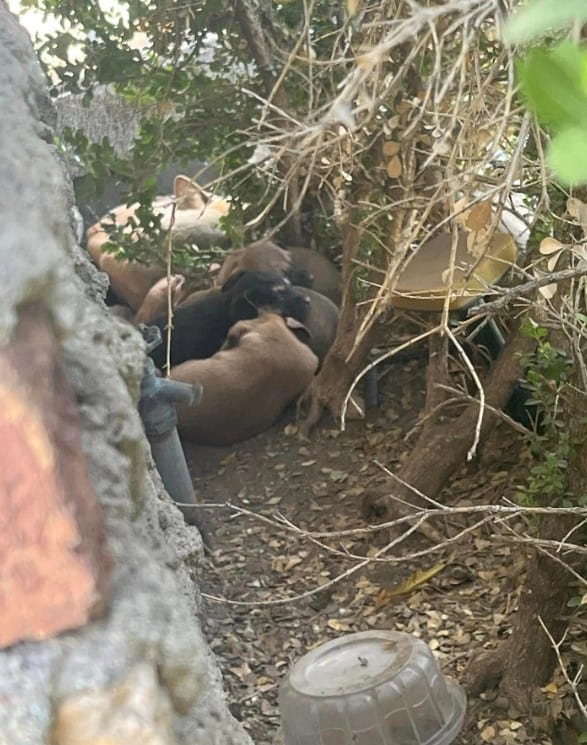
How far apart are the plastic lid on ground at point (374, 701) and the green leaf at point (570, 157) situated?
144cm

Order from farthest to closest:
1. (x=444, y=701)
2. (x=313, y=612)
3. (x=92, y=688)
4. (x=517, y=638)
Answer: (x=313, y=612) → (x=517, y=638) → (x=444, y=701) → (x=92, y=688)

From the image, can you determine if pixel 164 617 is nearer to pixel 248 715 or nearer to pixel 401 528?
pixel 248 715

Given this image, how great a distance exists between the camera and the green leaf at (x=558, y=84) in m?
0.30

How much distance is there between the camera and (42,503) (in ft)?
2.06

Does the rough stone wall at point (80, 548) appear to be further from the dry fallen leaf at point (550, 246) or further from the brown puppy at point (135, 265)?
the brown puppy at point (135, 265)

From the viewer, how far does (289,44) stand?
2.85m

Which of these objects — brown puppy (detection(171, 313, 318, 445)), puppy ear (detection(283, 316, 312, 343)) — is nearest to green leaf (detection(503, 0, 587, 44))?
brown puppy (detection(171, 313, 318, 445))

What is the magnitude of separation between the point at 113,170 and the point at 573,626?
191 cm

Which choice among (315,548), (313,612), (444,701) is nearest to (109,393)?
(444,701)

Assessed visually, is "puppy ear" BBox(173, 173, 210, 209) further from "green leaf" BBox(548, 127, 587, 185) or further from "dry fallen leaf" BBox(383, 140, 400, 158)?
"green leaf" BBox(548, 127, 587, 185)

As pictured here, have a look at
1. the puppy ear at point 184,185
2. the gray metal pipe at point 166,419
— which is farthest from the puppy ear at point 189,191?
the gray metal pipe at point 166,419

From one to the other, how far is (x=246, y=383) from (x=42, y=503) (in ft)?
7.84

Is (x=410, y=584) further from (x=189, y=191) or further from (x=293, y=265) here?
(x=293, y=265)

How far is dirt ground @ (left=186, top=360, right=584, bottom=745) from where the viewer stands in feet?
6.55
